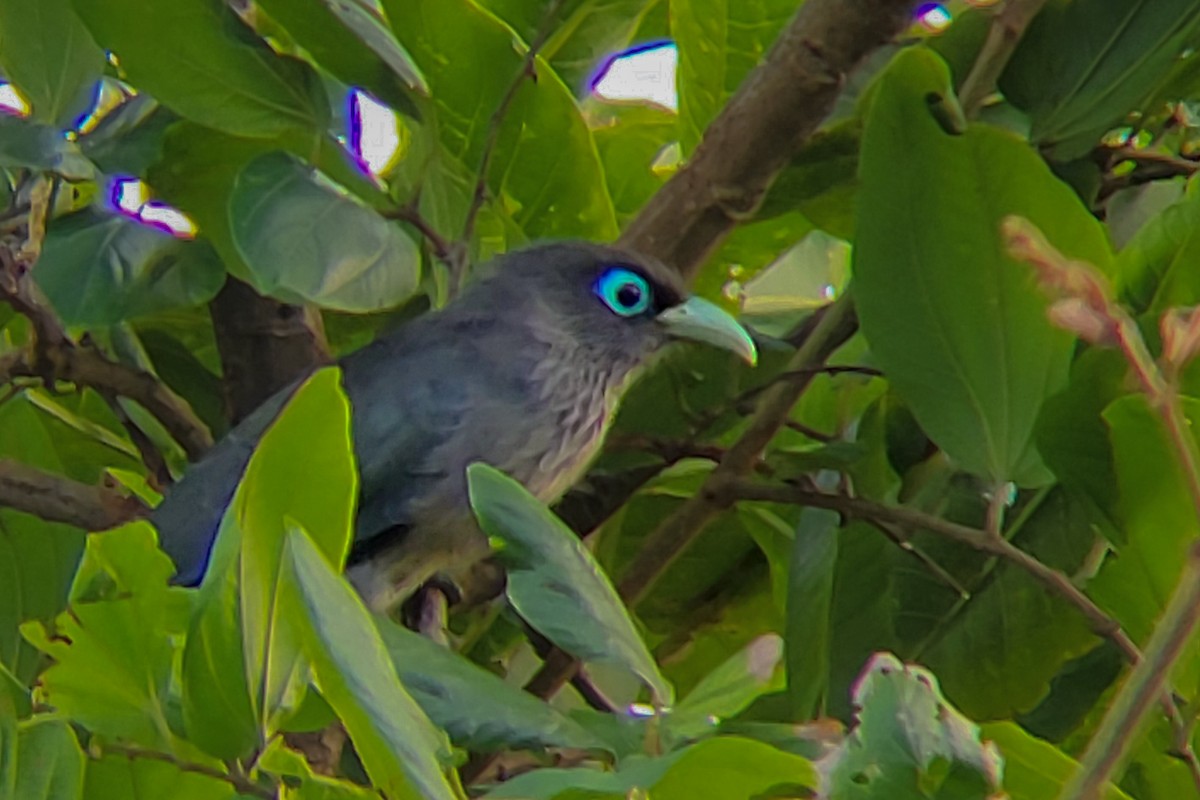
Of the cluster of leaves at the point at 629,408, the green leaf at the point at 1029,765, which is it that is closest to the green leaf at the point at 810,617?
the cluster of leaves at the point at 629,408

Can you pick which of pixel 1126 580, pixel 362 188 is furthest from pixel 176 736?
pixel 362 188

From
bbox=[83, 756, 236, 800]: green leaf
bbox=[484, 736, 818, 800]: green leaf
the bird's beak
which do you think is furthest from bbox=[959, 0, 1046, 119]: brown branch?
bbox=[83, 756, 236, 800]: green leaf

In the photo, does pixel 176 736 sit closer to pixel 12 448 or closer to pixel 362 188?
pixel 362 188

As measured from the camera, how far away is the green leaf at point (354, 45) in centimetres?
124

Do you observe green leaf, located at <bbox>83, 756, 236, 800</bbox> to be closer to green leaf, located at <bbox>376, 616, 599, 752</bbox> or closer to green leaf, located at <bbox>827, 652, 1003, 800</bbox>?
green leaf, located at <bbox>376, 616, 599, 752</bbox>

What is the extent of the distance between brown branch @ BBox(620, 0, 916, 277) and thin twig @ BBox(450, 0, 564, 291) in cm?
15

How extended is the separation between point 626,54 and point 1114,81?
503mm

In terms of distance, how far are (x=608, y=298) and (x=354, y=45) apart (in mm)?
651

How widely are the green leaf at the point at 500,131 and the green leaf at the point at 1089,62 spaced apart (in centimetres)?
37

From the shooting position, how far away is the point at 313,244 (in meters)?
1.24

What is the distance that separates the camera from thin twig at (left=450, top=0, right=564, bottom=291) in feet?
4.24

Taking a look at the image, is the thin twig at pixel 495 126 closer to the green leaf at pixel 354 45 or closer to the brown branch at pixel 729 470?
the green leaf at pixel 354 45

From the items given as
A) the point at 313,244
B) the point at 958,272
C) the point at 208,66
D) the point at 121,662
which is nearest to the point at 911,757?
the point at 121,662

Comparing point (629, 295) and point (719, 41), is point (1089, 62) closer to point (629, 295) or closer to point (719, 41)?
point (719, 41)
